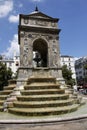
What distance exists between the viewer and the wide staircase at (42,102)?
49.1ft

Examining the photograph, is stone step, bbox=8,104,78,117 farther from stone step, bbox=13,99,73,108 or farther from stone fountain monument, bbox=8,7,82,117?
stone fountain monument, bbox=8,7,82,117

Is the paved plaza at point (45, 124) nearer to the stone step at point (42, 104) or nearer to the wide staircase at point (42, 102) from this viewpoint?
the wide staircase at point (42, 102)

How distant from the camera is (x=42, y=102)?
52.2ft

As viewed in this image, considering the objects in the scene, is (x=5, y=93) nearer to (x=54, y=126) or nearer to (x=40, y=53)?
(x=40, y=53)

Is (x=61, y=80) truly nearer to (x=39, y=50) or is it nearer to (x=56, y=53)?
(x=56, y=53)

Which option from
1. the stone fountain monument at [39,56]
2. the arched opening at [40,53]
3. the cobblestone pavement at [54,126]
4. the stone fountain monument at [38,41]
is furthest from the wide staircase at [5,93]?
the cobblestone pavement at [54,126]

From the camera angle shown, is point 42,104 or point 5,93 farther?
point 5,93

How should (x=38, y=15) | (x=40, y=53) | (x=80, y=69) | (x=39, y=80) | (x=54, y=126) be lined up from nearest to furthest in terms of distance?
(x=54, y=126)
(x=39, y=80)
(x=38, y=15)
(x=40, y=53)
(x=80, y=69)

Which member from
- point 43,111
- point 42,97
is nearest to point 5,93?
point 42,97

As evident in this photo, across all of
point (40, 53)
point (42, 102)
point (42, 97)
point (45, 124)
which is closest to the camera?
point (45, 124)

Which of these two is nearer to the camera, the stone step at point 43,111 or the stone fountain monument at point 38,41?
the stone step at point 43,111

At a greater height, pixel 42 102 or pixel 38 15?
pixel 38 15

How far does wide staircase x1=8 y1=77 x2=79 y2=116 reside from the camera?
49.1 feet

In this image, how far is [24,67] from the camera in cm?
2294
